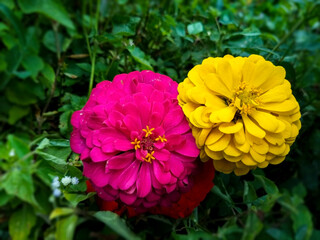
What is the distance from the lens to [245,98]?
27.8 inches

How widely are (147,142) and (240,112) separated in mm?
198

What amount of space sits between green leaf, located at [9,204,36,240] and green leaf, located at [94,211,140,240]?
0.10m

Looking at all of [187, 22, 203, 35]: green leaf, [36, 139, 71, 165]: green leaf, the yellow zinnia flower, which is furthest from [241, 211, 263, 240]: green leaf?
[187, 22, 203, 35]: green leaf

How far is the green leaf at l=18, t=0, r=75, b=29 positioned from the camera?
0.59 m

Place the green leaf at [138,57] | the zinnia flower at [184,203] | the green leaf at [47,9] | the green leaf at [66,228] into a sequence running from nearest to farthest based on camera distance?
the green leaf at [66,228], the green leaf at [47,9], the zinnia flower at [184,203], the green leaf at [138,57]


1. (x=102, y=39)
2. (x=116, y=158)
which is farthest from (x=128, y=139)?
(x=102, y=39)

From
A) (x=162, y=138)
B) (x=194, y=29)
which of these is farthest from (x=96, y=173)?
(x=194, y=29)

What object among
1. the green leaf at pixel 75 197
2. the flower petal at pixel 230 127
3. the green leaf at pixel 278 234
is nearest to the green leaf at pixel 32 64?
the green leaf at pixel 75 197

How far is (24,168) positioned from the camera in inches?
20.4

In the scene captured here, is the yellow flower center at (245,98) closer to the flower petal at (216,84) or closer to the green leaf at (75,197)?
the flower petal at (216,84)

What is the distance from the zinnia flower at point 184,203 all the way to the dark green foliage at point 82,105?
0.06ft

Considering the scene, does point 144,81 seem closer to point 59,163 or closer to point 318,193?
point 59,163

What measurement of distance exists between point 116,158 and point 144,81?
0.20 m

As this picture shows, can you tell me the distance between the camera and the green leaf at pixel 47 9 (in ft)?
1.94
